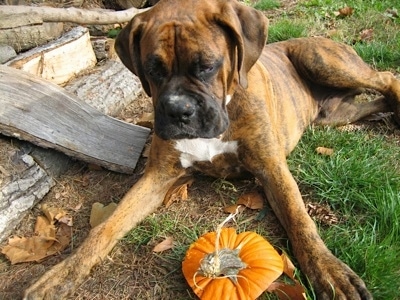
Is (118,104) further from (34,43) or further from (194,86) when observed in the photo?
(194,86)

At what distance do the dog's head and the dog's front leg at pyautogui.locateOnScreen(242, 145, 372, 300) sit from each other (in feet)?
1.58

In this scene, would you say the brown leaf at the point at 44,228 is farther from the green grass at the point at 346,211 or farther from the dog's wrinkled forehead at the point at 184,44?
the dog's wrinkled forehead at the point at 184,44

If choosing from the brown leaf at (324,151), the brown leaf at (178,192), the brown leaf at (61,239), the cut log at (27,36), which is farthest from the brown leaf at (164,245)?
the cut log at (27,36)

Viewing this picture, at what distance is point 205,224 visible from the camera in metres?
3.38

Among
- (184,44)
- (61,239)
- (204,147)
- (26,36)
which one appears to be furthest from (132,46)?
(26,36)

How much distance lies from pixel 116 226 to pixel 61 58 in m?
2.36

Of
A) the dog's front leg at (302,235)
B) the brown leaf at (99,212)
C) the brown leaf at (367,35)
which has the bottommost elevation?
the brown leaf at (99,212)

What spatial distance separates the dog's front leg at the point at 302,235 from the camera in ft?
8.52

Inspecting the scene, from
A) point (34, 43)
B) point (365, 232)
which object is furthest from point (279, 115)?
point (34, 43)

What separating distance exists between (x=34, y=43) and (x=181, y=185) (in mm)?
2409

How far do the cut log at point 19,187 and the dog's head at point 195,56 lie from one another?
122cm

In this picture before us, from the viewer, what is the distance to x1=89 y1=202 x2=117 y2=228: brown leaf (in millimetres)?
3533

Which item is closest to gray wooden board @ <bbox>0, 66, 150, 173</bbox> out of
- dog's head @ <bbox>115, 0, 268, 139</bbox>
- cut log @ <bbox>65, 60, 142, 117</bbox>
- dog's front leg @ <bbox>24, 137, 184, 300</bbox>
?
cut log @ <bbox>65, 60, 142, 117</bbox>

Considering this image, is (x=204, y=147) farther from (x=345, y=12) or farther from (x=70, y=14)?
(x=345, y=12)
